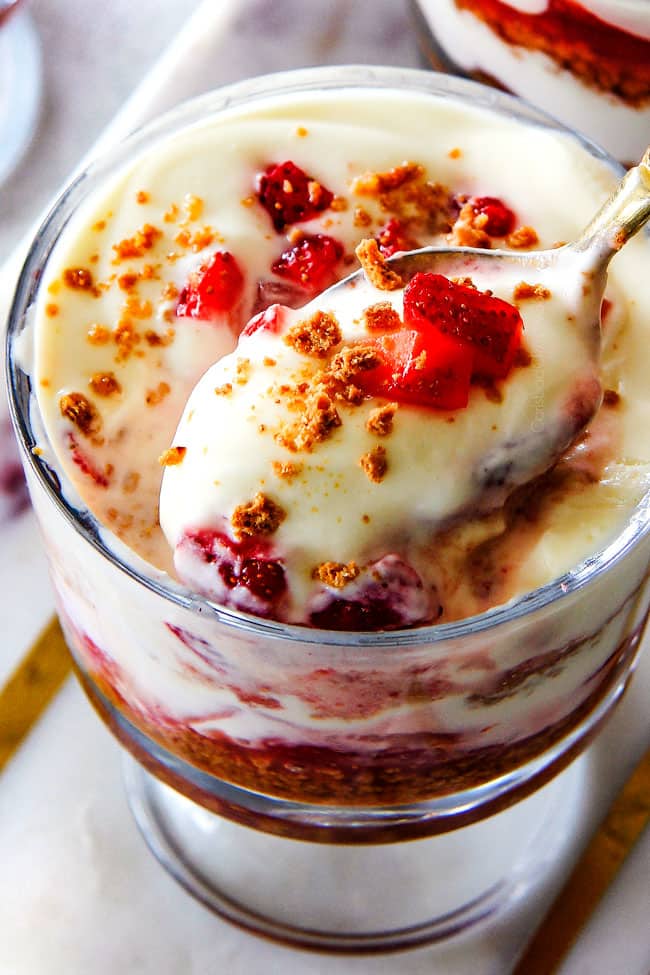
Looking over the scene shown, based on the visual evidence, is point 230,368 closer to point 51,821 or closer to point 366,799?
point 366,799

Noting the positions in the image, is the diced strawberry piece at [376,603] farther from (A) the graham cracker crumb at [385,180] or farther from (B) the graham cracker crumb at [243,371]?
(A) the graham cracker crumb at [385,180]

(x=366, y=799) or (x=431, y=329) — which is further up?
(x=431, y=329)

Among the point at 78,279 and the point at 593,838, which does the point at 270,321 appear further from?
the point at 593,838

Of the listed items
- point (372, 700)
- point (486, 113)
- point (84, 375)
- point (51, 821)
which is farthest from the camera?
point (51, 821)

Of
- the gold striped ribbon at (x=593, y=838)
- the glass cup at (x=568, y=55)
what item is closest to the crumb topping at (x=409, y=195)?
the glass cup at (x=568, y=55)

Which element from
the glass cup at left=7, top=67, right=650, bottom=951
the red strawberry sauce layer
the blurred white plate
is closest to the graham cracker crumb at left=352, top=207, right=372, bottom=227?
the glass cup at left=7, top=67, right=650, bottom=951

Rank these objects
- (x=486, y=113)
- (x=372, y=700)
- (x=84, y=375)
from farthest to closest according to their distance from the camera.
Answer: (x=486, y=113), (x=84, y=375), (x=372, y=700)

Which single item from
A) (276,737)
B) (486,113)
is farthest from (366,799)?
(486,113)

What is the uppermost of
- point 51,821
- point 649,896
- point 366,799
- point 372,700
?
point 372,700
